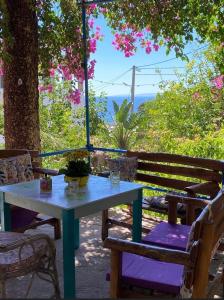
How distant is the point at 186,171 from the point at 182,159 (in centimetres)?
15

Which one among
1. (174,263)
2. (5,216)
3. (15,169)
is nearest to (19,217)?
(5,216)

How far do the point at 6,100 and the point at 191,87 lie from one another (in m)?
5.11

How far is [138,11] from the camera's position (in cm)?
457

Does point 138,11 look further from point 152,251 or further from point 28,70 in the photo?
point 152,251

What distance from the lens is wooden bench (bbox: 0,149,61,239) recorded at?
3248 millimetres

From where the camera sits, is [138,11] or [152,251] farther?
[138,11]

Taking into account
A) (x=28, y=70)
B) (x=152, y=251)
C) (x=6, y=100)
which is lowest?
(x=152, y=251)

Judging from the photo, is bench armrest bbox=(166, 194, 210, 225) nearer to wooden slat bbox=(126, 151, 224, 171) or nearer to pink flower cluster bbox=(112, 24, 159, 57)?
wooden slat bbox=(126, 151, 224, 171)

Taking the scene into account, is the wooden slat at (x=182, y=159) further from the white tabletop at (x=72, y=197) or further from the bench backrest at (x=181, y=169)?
the white tabletop at (x=72, y=197)

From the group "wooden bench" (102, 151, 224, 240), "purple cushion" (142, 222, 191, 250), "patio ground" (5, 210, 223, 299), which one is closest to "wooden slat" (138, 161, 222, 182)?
"wooden bench" (102, 151, 224, 240)

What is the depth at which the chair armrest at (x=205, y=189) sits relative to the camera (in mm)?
3232

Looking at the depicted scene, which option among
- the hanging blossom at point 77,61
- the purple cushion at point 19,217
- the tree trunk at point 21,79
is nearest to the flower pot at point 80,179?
the purple cushion at point 19,217

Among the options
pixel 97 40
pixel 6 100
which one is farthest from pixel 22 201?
pixel 97 40

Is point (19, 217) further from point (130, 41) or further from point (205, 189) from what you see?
point (130, 41)
